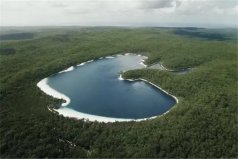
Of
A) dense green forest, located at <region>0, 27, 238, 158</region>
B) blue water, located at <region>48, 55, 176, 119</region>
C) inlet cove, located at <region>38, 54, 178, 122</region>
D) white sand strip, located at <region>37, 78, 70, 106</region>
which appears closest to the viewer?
dense green forest, located at <region>0, 27, 238, 158</region>

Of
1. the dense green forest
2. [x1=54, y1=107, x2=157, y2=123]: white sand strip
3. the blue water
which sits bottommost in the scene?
the blue water

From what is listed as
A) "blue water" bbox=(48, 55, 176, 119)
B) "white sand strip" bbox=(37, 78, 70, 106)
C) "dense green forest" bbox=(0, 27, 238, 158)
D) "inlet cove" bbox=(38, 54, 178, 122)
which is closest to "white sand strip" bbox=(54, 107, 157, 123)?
"inlet cove" bbox=(38, 54, 178, 122)

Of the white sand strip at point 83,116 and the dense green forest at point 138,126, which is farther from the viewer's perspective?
the white sand strip at point 83,116

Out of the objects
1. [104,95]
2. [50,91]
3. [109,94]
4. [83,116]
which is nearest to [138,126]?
[83,116]

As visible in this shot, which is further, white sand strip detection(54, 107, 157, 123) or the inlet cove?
the inlet cove

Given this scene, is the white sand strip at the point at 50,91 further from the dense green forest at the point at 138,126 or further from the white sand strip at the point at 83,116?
the white sand strip at the point at 83,116

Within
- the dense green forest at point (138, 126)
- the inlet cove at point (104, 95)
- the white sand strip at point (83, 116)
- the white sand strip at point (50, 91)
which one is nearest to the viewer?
the dense green forest at point (138, 126)

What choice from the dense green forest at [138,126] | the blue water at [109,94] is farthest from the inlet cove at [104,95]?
the dense green forest at [138,126]

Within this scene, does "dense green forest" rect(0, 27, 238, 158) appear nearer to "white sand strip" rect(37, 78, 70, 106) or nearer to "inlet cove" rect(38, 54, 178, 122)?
"white sand strip" rect(37, 78, 70, 106)

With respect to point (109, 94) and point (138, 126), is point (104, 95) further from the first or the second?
point (138, 126)
